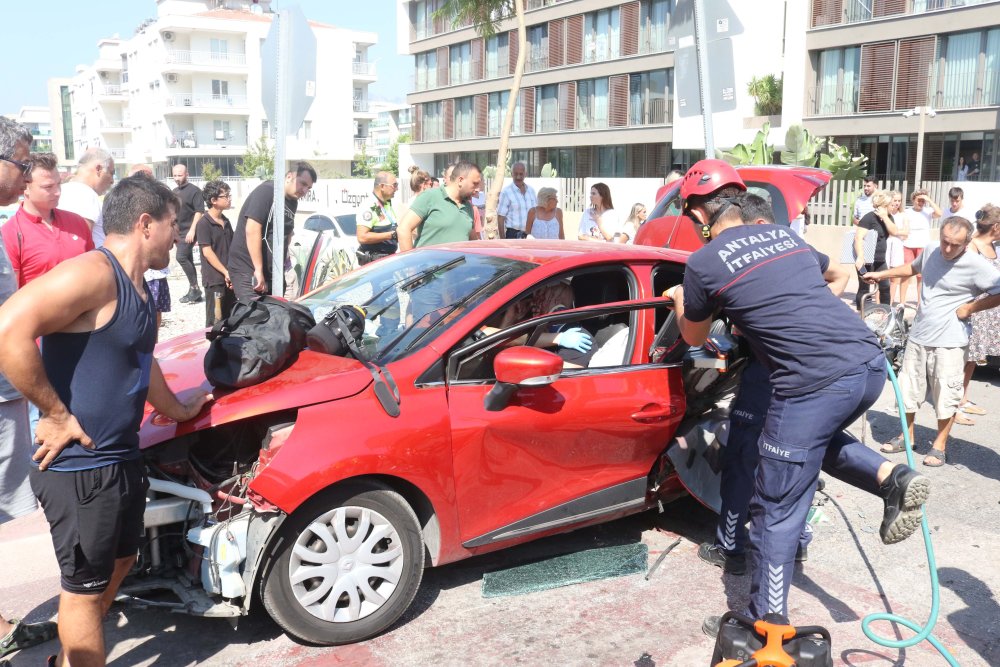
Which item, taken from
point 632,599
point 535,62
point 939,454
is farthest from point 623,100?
point 632,599

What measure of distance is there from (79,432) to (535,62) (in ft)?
141

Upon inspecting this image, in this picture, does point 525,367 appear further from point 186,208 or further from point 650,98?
point 650,98

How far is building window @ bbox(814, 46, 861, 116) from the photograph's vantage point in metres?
29.4

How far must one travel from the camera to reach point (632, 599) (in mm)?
4234

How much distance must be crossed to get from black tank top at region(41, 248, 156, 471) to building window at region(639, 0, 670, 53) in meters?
36.0

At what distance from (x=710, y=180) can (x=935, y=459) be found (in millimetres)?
3487

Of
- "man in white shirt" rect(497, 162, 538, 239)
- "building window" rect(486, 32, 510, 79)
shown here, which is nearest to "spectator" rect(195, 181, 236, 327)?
"man in white shirt" rect(497, 162, 538, 239)

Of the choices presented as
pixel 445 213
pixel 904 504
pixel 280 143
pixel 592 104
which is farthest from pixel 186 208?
pixel 592 104

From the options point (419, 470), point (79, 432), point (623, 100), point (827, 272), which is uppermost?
point (623, 100)

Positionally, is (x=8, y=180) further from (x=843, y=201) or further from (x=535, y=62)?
(x=535, y=62)

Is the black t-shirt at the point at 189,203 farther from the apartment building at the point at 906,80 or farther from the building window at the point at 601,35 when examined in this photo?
the building window at the point at 601,35

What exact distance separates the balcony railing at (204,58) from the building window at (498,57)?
3597 cm

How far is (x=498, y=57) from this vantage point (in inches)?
1816

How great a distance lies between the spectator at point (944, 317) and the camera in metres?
5.92
